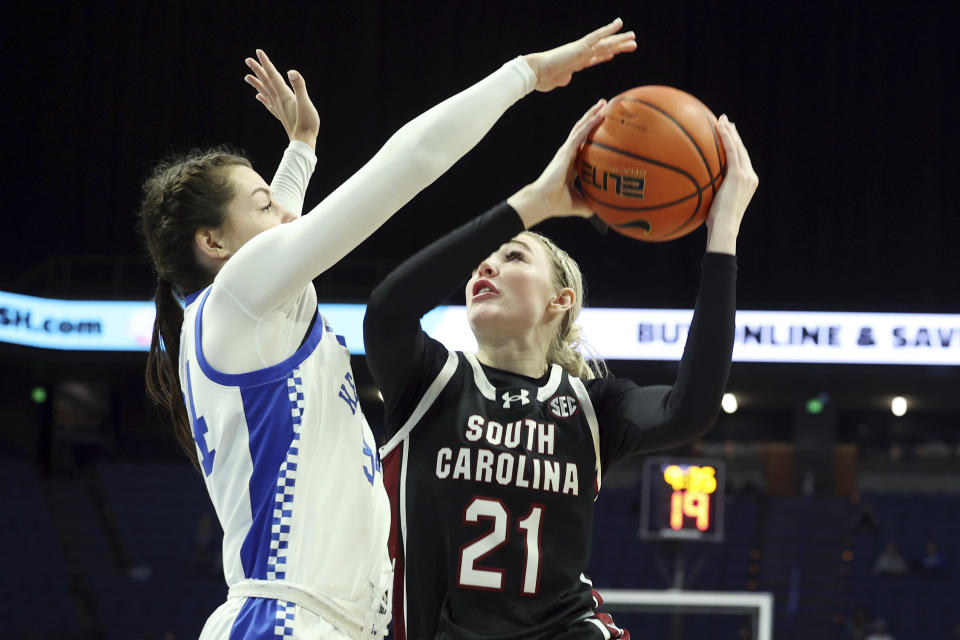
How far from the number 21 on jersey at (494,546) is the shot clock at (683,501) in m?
6.10

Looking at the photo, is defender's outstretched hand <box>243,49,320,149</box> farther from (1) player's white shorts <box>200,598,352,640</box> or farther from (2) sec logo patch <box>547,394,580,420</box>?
(1) player's white shorts <box>200,598,352,640</box>

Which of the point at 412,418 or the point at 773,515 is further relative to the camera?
the point at 773,515

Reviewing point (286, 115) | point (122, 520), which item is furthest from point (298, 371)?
point (122, 520)

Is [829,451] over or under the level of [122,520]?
over

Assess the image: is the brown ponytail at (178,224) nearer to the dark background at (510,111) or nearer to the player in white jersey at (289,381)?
the player in white jersey at (289,381)

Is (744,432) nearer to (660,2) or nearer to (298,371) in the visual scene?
(660,2)

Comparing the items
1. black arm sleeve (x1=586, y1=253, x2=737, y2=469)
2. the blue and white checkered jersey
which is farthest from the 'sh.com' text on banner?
the blue and white checkered jersey

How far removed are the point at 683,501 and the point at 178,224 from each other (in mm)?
6904

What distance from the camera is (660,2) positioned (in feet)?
44.5

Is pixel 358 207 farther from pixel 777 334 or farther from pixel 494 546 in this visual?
pixel 777 334

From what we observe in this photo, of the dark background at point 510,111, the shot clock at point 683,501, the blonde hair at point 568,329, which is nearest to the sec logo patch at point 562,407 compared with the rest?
the blonde hair at point 568,329

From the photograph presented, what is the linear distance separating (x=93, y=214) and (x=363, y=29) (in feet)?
14.2

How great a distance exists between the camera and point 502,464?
7.84 ft

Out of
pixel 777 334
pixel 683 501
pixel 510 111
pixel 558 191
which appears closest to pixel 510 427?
pixel 558 191
